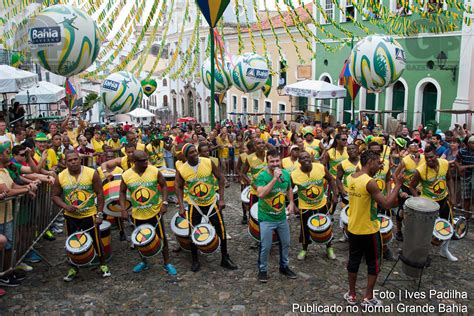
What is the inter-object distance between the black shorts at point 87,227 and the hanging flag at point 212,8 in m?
3.84

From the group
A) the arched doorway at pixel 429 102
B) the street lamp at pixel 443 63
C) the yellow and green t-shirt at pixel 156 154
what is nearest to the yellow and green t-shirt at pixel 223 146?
the yellow and green t-shirt at pixel 156 154

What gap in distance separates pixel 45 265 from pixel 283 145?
22.6ft

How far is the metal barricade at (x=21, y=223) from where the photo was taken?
225 inches

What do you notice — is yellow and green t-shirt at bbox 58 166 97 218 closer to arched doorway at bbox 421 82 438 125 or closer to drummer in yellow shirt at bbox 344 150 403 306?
drummer in yellow shirt at bbox 344 150 403 306

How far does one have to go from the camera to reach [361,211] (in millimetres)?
5211

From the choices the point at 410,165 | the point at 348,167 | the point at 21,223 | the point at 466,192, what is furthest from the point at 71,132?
the point at 466,192

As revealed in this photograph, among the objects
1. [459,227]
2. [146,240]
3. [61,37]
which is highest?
[61,37]

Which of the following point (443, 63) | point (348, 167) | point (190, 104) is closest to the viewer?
point (348, 167)

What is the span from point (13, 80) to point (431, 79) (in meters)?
14.8

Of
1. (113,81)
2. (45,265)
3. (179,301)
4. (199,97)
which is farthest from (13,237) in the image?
(199,97)

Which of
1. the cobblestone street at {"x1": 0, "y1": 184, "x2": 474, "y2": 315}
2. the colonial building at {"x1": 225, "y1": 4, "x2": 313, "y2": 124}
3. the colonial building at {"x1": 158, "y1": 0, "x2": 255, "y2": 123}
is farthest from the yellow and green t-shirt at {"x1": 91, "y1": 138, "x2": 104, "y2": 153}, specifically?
the colonial building at {"x1": 158, "y1": 0, "x2": 255, "y2": 123}

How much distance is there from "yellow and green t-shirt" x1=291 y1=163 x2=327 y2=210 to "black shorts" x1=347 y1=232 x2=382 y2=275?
4.67 ft

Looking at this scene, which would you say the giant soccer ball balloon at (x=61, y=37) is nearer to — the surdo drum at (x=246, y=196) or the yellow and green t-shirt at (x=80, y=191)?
the yellow and green t-shirt at (x=80, y=191)

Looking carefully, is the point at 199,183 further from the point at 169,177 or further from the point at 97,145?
the point at 97,145
